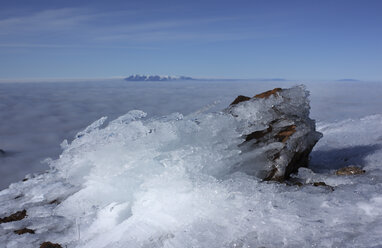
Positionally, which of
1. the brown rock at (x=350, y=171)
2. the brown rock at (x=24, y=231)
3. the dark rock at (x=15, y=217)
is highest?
the brown rock at (x=350, y=171)

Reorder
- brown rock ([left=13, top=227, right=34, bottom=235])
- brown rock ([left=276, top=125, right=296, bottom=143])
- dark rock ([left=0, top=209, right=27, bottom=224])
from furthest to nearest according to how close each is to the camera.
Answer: brown rock ([left=276, top=125, right=296, bottom=143]) < dark rock ([left=0, top=209, right=27, bottom=224]) < brown rock ([left=13, top=227, right=34, bottom=235])

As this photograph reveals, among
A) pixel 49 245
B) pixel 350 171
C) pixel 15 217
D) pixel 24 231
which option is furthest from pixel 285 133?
pixel 15 217

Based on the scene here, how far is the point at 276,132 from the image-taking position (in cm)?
636

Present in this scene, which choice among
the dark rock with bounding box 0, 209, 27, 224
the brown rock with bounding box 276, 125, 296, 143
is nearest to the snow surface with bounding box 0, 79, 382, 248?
the dark rock with bounding box 0, 209, 27, 224

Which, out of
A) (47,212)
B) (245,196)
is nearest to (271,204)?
(245,196)

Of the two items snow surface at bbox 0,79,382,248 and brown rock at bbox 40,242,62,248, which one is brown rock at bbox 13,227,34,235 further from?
brown rock at bbox 40,242,62,248

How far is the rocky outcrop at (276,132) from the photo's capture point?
582cm

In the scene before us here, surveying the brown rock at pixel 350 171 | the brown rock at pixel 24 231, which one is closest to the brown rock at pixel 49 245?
the brown rock at pixel 24 231

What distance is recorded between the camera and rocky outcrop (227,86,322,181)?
5.82 m

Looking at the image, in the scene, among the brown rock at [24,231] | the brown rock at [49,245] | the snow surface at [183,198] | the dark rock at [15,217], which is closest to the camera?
the snow surface at [183,198]

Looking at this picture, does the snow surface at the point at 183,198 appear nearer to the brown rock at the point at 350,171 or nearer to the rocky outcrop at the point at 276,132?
the brown rock at the point at 350,171

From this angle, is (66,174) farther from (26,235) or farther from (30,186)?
(30,186)

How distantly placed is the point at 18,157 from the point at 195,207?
55.0m

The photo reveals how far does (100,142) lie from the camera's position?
6.21 meters
